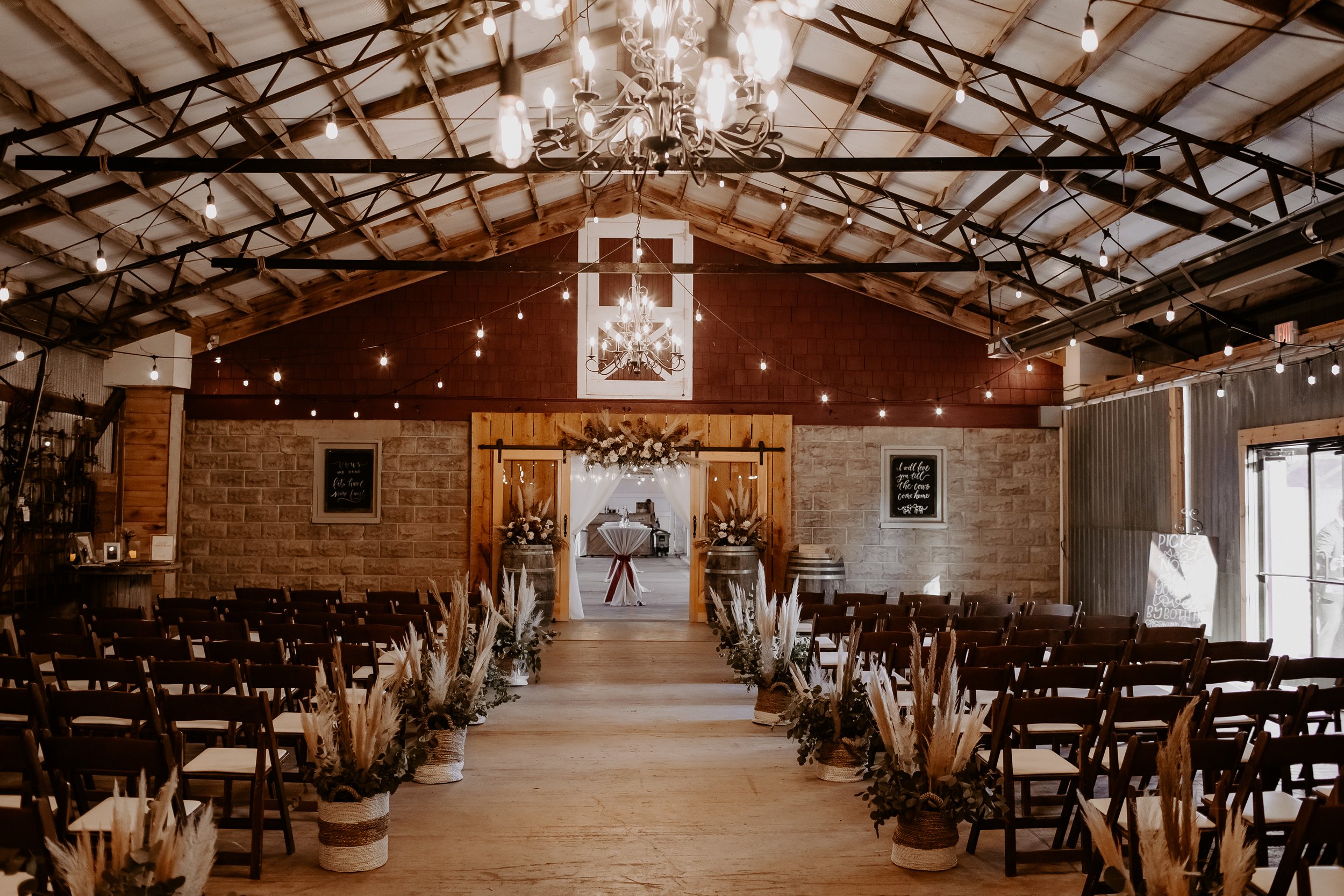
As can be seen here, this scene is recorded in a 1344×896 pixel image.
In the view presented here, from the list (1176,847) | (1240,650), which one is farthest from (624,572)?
(1176,847)

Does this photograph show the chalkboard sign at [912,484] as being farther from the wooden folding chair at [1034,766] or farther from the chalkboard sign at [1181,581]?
the wooden folding chair at [1034,766]

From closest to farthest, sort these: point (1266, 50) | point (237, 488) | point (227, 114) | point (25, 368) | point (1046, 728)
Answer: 1. point (1046, 728)
2. point (1266, 50)
3. point (227, 114)
4. point (25, 368)
5. point (237, 488)

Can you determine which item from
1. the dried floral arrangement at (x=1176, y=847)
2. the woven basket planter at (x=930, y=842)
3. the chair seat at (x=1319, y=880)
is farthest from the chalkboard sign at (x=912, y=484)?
the dried floral arrangement at (x=1176, y=847)

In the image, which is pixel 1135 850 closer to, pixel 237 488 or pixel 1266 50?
A: pixel 1266 50

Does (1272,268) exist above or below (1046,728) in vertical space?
above

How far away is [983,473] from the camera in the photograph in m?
13.0

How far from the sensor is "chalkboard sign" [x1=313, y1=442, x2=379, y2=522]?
12617 mm

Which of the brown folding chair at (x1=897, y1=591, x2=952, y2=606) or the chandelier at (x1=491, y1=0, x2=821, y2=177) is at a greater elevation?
the chandelier at (x1=491, y1=0, x2=821, y2=177)

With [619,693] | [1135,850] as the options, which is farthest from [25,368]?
[1135,850]

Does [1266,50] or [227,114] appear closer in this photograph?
[1266,50]

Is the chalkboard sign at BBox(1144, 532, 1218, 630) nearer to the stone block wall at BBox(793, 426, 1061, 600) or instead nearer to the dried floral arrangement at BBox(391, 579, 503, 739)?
the stone block wall at BBox(793, 426, 1061, 600)

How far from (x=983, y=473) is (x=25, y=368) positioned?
1113 centimetres

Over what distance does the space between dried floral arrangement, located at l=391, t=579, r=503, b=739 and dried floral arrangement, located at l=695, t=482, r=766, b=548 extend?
21.3 feet

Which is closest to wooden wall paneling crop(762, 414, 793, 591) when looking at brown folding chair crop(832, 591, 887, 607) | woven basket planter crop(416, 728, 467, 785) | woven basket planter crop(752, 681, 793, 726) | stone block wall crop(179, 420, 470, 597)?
stone block wall crop(179, 420, 470, 597)
